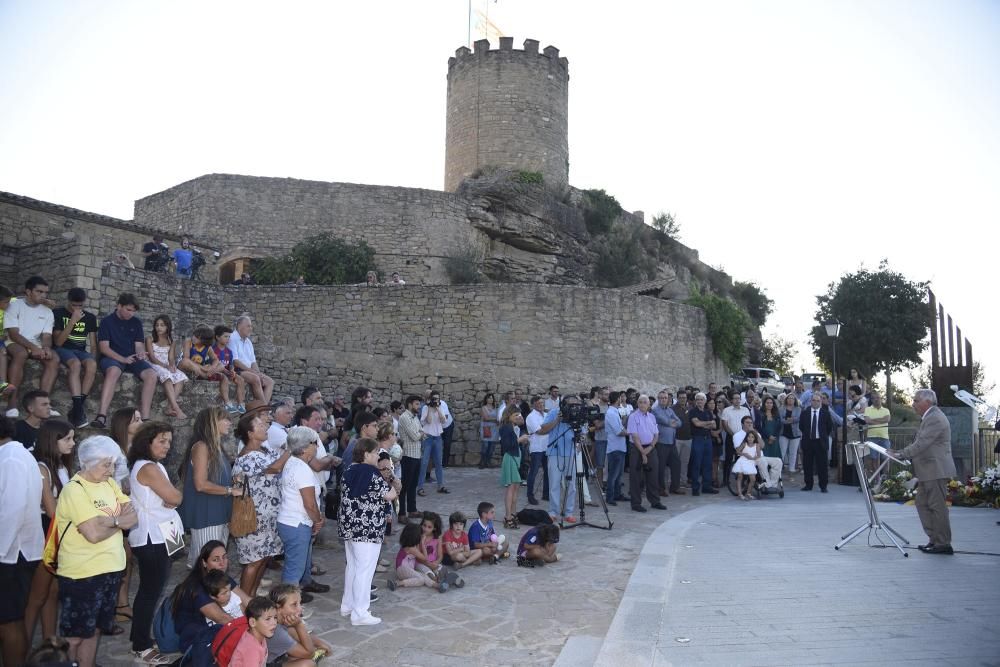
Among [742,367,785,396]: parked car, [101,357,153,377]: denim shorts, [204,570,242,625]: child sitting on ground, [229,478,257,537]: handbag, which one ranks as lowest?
[204,570,242,625]: child sitting on ground

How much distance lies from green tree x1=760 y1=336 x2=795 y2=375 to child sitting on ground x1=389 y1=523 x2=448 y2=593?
3354 cm

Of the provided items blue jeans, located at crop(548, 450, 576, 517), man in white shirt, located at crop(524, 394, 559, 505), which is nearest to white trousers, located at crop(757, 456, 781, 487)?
man in white shirt, located at crop(524, 394, 559, 505)

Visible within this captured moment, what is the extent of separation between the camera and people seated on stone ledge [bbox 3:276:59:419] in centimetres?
669

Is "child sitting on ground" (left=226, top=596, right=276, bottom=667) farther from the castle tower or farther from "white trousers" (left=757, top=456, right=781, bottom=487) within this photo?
the castle tower

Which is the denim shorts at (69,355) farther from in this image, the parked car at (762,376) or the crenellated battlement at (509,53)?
the crenellated battlement at (509,53)

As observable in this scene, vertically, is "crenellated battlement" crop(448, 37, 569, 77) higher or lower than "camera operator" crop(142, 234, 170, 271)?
higher

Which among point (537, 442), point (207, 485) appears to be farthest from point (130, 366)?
point (537, 442)

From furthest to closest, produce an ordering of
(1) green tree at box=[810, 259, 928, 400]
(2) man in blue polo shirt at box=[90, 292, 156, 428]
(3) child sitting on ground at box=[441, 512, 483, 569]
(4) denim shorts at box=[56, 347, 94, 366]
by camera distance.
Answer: (1) green tree at box=[810, 259, 928, 400] → (2) man in blue polo shirt at box=[90, 292, 156, 428] → (4) denim shorts at box=[56, 347, 94, 366] → (3) child sitting on ground at box=[441, 512, 483, 569]

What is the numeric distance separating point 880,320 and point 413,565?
28533mm

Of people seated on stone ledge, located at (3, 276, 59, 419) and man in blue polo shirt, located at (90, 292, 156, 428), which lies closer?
people seated on stone ledge, located at (3, 276, 59, 419)

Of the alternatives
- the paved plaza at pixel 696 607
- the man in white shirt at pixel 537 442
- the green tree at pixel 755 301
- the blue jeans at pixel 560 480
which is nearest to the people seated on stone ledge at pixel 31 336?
the paved plaza at pixel 696 607

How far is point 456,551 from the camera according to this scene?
646cm

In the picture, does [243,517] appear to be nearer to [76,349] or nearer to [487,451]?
[76,349]

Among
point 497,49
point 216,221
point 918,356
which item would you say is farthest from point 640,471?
point 918,356
